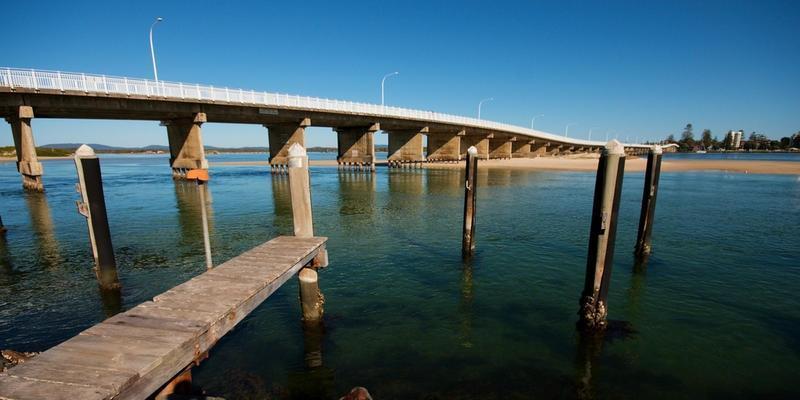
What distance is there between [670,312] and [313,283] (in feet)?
27.2

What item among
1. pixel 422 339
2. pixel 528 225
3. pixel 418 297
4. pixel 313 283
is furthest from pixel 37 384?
pixel 528 225

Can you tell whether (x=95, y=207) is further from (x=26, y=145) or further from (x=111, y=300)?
(x=26, y=145)

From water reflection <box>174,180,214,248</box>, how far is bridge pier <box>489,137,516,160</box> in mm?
71815

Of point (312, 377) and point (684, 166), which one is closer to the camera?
point (312, 377)

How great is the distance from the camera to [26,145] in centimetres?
2598

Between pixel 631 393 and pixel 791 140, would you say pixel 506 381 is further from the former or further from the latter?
pixel 791 140

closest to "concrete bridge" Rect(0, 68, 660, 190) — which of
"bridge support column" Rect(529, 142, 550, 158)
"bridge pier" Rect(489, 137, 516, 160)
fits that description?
"bridge pier" Rect(489, 137, 516, 160)

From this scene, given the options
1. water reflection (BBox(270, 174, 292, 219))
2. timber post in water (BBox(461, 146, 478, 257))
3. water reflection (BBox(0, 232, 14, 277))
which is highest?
timber post in water (BBox(461, 146, 478, 257))

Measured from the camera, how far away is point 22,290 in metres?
9.05

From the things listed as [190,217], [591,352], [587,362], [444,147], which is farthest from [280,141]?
[587,362]

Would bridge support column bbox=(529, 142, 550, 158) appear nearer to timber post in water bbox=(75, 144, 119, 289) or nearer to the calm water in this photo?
the calm water

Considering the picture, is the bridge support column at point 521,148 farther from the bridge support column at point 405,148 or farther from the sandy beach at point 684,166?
the bridge support column at point 405,148

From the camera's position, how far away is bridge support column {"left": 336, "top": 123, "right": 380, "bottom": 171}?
165 ft

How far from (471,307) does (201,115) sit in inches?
1332
